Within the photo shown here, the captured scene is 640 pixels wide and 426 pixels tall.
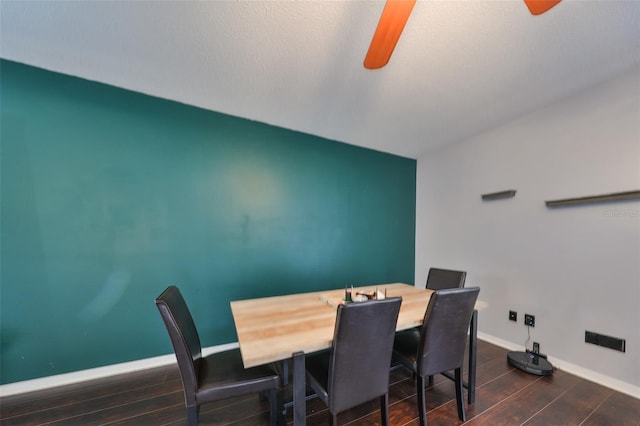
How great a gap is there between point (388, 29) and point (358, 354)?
5.22 ft

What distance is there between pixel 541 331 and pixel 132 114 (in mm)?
4375

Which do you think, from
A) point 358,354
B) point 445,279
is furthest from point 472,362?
point 358,354

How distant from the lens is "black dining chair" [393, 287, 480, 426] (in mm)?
1382

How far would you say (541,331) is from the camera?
2268mm

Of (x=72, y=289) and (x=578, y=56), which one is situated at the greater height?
(x=578, y=56)

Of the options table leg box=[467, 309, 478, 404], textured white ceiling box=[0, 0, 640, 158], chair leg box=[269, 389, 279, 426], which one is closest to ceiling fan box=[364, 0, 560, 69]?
textured white ceiling box=[0, 0, 640, 158]

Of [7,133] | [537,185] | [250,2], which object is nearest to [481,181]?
[537,185]

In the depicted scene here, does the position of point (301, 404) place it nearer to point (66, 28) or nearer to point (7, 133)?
point (66, 28)

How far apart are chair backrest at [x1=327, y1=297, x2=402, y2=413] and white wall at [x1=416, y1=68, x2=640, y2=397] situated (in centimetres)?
208

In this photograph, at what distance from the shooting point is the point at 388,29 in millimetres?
1104

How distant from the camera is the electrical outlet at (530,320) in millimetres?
2318

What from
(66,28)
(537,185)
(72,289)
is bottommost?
(72,289)

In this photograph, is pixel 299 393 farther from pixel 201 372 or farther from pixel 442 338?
pixel 442 338

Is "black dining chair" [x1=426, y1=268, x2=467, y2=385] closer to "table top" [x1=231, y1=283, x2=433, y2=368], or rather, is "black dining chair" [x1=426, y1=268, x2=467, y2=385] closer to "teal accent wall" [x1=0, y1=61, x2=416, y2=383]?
"table top" [x1=231, y1=283, x2=433, y2=368]
